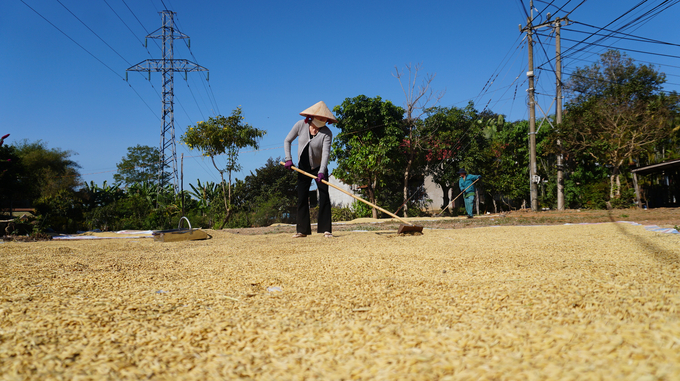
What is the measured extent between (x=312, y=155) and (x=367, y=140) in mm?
8529

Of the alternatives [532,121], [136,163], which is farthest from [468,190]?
[136,163]

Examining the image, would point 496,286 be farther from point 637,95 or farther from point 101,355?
point 637,95

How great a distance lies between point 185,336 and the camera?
1121 millimetres

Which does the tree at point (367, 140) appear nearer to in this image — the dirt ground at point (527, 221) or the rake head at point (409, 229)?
the dirt ground at point (527, 221)

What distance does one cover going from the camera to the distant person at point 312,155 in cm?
453

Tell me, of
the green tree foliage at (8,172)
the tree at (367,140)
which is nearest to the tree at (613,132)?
the tree at (367,140)

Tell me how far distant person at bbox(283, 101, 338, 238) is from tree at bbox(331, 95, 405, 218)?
780 centimetres

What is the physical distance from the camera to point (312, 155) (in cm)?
463

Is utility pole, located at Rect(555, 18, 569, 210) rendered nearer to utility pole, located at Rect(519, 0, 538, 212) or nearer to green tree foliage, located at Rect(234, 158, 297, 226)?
utility pole, located at Rect(519, 0, 538, 212)

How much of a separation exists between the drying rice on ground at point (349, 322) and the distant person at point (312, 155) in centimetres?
237

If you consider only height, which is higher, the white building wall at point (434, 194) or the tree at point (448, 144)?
the tree at point (448, 144)

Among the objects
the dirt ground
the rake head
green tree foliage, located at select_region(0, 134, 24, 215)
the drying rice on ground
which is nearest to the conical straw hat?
the rake head

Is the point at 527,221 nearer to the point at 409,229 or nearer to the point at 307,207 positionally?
the point at 409,229

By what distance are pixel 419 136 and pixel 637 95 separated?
1286cm
